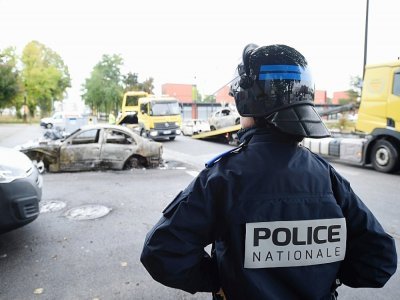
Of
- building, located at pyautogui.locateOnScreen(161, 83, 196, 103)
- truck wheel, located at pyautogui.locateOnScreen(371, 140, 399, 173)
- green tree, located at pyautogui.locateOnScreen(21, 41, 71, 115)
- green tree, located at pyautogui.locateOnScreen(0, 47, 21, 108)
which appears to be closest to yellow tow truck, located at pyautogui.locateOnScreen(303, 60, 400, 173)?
truck wheel, located at pyautogui.locateOnScreen(371, 140, 399, 173)

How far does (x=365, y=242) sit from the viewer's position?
4.84 ft

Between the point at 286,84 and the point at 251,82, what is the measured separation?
157mm

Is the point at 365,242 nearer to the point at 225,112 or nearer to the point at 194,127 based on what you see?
the point at 225,112

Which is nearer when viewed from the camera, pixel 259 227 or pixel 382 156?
pixel 259 227

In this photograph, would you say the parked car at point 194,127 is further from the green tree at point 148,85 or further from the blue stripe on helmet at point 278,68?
the blue stripe on helmet at point 278,68

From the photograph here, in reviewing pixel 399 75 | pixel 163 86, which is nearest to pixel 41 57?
pixel 163 86

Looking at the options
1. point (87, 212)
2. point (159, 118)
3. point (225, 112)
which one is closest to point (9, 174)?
point (87, 212)

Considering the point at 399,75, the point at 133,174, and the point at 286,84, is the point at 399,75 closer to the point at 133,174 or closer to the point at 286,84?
the point at 133,174

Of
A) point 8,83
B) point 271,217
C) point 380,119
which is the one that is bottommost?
point 271,217

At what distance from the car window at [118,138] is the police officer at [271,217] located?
8624 mm

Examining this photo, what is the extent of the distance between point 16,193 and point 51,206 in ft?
8.00

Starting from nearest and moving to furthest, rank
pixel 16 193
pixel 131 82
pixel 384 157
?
pixel 16 193 < pixel 384 157 < pixel 131 82

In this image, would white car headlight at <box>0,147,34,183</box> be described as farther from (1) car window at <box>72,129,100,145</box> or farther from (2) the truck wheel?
(2) the truck wheel

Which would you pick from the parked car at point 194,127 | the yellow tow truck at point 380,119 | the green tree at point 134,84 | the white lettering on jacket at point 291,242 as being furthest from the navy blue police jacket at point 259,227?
the green tree at point 134,84
